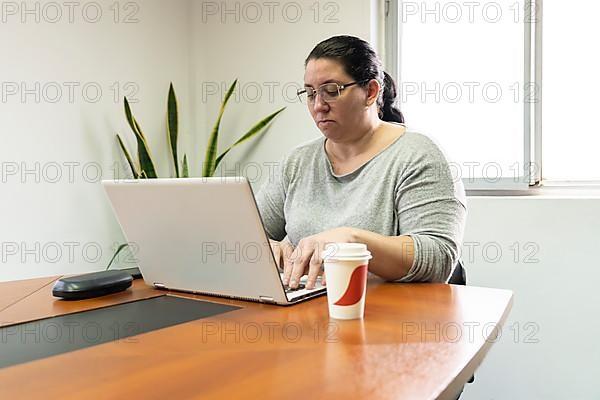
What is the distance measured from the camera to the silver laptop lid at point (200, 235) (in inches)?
37.9

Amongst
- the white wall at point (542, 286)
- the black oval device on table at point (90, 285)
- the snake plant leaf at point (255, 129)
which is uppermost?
the snake plant leaf at point (255, 129)

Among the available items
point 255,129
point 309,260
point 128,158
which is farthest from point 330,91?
point 128,158

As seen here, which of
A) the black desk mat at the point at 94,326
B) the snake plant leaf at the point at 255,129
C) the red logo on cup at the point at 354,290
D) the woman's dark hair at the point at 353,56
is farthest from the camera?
the snake plant leaf at the point at 255,129

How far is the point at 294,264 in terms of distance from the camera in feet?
3.73

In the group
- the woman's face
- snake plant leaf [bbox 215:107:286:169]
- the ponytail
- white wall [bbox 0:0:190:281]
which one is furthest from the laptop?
snake plant leaf [bbox 215:107:286:169]

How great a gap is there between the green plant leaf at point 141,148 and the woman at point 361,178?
994mm

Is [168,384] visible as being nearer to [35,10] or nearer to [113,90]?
[35,10]

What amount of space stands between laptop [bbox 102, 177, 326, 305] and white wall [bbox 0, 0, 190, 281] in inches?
47.4

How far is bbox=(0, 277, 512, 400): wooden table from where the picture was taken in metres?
0.61

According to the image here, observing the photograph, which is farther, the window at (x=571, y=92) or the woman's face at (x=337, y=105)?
the window at (x=571, y=92)

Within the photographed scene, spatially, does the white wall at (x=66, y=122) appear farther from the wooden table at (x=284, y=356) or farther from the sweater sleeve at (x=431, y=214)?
the sweater sleeve at (x=431, y=214)

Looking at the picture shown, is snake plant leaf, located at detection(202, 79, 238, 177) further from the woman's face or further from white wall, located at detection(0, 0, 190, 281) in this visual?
the woman's face

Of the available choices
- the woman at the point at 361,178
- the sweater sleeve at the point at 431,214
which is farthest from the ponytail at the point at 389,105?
the sweater sleeve at the point at 431,214

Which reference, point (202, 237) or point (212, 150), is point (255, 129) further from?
point (202, 237)
